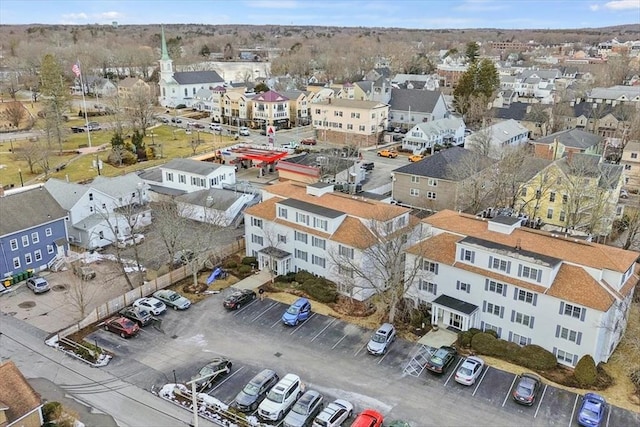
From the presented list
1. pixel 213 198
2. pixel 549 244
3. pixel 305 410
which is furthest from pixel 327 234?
pixel 213 198

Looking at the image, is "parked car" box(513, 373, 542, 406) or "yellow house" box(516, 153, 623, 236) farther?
"yellow house" box(516, 153, 623, 236)

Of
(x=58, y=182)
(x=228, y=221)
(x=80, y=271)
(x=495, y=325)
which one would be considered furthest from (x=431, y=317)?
(x=58, y=182)

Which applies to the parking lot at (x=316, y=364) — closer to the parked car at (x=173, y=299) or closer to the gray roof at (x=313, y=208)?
the parked car at (x=173, y=299)

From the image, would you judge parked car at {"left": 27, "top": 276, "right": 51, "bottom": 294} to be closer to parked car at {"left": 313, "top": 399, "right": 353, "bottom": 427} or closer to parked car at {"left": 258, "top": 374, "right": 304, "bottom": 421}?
parked car at {"left": 258, "top": 374, "right": 304, "bottom": 421}

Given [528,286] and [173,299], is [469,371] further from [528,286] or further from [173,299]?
[173,299]

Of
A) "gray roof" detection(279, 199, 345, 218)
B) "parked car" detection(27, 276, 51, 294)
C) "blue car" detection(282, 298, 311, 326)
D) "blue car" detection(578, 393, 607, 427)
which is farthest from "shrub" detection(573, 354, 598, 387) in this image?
"parked car" detection(27, 276, 51, 294)

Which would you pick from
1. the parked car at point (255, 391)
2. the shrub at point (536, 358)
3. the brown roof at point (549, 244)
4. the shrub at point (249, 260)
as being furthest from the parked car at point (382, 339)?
the shrub at point (249, 260)
